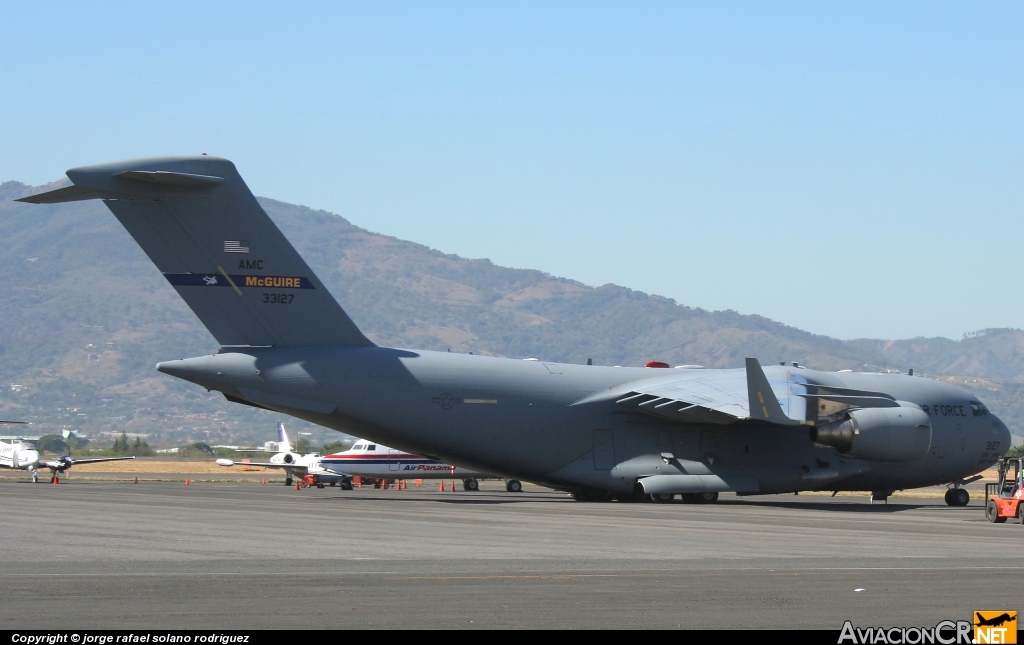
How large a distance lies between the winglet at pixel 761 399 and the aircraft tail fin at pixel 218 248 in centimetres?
1039

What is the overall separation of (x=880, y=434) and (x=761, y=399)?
430cm

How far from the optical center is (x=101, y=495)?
122 feet

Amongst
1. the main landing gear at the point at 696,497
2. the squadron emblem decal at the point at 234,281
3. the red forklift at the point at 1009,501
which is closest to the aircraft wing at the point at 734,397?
the main landing gear at the point at 696,497

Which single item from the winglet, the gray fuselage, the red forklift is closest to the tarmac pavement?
the red forklift

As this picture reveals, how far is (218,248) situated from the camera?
3170cm

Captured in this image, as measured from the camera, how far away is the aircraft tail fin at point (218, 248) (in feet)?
101

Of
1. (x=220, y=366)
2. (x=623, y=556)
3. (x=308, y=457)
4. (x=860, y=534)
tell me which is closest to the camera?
(x=623, y=556)

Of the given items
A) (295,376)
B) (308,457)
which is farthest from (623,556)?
(308,457)

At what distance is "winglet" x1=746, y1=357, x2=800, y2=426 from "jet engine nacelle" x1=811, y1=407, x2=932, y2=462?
2635 mm

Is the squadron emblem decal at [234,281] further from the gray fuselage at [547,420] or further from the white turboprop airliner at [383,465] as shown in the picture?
the white turboprop airliner at [383,465]

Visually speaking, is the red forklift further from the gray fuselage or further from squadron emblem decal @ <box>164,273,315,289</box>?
squadron emblem decal @ <box>164,273,315,289</box>

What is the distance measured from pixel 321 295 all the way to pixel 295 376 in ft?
7.82

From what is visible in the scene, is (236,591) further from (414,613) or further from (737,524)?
(737,524)

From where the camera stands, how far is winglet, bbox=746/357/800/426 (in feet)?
108
